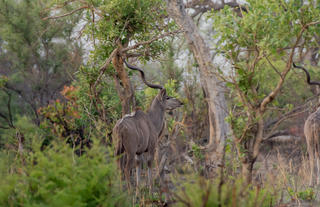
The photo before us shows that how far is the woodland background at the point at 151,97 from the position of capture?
2504 millimetres

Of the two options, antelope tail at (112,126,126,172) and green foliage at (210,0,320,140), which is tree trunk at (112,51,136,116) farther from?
green foliage at (210,0,320,140)

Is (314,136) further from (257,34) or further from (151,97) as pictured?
(151,97)

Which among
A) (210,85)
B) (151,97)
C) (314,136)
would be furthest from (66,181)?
(210,85)

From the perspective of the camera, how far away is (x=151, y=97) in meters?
6.20

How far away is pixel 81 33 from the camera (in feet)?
17.4

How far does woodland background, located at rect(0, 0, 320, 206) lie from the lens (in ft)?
8.21

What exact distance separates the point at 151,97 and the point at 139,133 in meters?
2.06

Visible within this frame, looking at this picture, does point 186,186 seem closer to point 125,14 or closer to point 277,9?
point 277,9

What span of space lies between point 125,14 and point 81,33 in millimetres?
899

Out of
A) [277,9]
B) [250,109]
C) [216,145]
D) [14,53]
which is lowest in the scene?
[216,145]

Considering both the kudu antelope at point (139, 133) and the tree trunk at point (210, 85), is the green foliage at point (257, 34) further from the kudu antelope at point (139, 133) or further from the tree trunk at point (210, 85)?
the tree trunk at point (210, 85)

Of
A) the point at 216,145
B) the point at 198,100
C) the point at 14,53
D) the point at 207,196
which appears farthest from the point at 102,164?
the point at 14,53

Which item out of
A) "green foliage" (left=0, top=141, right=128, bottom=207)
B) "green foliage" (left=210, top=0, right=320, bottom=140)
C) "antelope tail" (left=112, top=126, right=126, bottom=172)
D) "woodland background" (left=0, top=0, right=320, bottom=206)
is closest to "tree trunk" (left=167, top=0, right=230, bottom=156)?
"woodland background" (left=0, top=0, right=320, bottom=206)

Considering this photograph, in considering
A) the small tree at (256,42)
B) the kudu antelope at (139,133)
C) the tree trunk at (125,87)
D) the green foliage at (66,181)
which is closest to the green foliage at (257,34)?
the small tree at (256,42)
